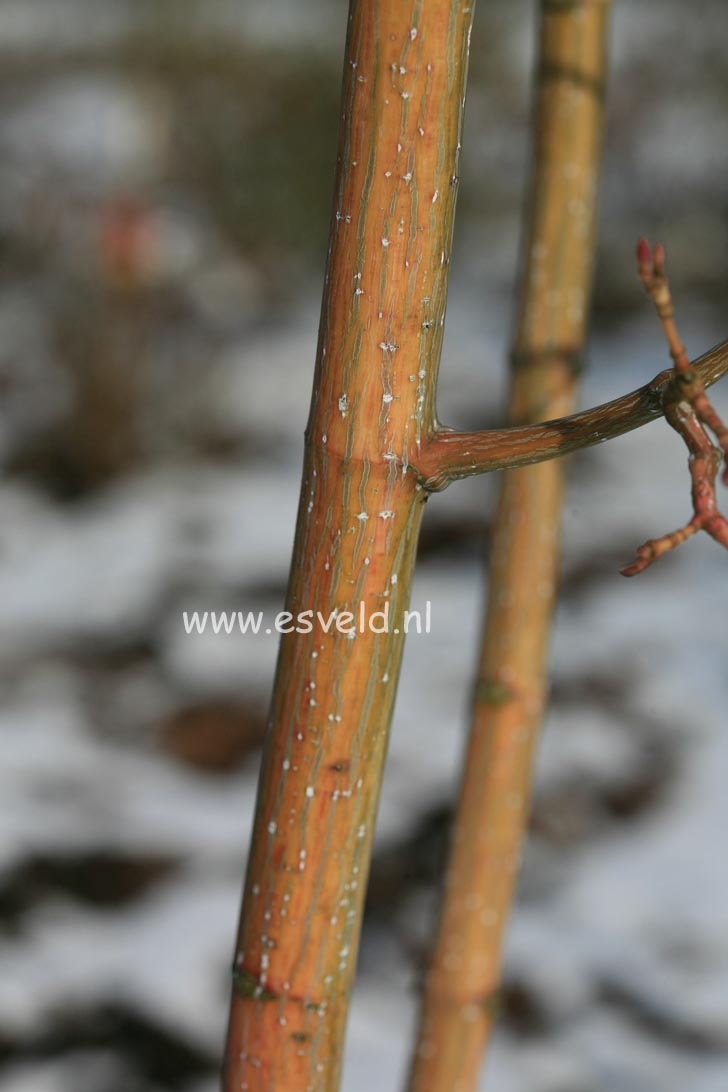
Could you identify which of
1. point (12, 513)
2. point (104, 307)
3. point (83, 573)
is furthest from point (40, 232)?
point (83, 573)

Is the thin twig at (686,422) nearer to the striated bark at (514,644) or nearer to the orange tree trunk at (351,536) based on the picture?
the orange tree trunk at (351,536)

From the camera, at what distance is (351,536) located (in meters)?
0.49

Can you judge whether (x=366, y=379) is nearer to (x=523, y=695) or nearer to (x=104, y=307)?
(x=523, y=695)

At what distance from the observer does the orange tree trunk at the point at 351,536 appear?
46 cm

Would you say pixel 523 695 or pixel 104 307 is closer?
pixel 523 695

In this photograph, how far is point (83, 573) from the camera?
276cm

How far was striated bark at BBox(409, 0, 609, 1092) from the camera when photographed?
87 cm

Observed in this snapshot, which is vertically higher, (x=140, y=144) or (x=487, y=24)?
(x=487, y=24)

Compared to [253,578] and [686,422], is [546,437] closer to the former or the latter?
[686,422]

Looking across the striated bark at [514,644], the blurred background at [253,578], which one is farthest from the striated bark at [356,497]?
the blurred background at [253,578]

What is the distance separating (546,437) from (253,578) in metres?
2.25

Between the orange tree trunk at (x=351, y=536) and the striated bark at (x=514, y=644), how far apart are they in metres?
0.35

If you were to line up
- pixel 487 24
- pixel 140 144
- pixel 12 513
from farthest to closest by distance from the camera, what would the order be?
pixel 487 24, pixel 140 144, pixel 12 513

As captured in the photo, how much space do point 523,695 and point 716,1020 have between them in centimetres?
91
